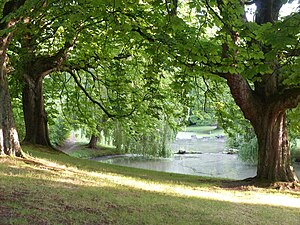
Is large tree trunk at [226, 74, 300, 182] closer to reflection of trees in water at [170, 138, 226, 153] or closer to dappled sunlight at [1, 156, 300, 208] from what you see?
dappled sunlight at [1, 156, 300, 208]

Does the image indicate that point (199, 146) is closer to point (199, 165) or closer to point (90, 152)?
point (90, 152)

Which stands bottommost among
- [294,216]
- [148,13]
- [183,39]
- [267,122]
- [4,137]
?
[294,216]

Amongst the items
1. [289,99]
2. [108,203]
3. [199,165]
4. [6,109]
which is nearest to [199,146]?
[199,165]

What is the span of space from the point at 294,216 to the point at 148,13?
5.15 meters

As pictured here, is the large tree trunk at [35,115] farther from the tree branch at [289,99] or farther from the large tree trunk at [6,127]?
the tree branch at [289,99]

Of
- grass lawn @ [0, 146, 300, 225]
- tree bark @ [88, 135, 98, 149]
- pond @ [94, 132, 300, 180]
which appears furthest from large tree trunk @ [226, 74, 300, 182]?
tree bark @ [88, 135, 98, 149]

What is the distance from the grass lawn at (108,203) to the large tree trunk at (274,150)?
1.86 metres

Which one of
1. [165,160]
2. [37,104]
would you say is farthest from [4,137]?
[165,160]

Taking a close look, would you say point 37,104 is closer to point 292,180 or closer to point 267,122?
point 267,122

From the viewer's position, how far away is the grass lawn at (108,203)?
4887 millimetres

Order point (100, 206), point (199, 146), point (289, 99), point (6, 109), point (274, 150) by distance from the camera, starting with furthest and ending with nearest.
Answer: point (199, 146)
point (274, 150)
point (289, 99)
point (6, 109)
point (100, 206)

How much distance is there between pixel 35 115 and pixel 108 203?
9382 mm

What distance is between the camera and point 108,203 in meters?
5.85

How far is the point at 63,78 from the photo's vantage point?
16.7 meters
